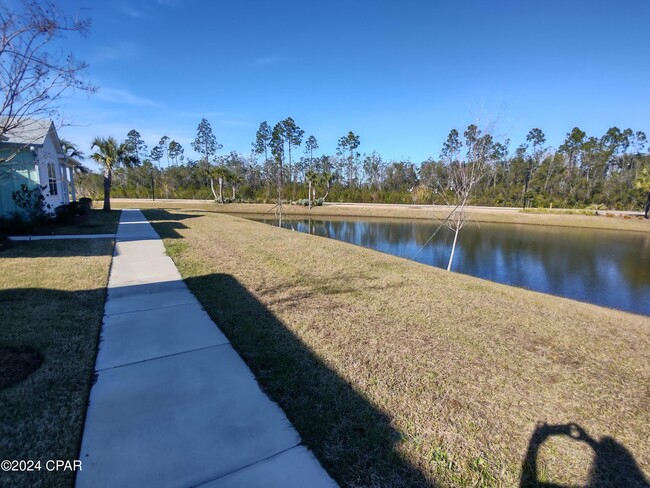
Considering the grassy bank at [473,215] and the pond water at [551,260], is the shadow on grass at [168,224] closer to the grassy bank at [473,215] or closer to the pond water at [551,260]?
the pond water at [551,260]

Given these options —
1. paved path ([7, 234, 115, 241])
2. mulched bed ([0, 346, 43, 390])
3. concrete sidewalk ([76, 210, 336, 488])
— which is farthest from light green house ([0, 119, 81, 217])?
concrete sidewalk ([76, 210, 336, 488])

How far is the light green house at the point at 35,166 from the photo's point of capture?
34.8ft

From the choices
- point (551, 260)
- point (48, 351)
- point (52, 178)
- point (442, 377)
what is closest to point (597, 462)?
point (442, 377)

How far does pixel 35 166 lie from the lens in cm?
1210

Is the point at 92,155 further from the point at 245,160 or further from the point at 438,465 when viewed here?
the point at 245,160

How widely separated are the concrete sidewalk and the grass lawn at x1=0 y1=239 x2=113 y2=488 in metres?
0.14

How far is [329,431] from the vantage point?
2.51 meters

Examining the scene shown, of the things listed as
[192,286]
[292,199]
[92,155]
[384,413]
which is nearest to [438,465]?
[384,413]

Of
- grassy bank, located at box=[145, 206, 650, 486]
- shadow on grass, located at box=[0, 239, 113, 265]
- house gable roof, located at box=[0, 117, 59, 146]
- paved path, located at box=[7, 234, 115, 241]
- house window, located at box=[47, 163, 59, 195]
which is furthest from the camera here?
house window, located at box=[47, 163, 59, 195]

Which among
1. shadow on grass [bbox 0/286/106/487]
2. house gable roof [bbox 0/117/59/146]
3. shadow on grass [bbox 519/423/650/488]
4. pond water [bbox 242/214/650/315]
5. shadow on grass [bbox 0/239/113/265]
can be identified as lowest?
pond water [bbox 242/214/650/315]

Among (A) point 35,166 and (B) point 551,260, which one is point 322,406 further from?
(B) point 551,260

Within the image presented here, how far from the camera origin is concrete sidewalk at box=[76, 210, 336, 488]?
6.84 feet

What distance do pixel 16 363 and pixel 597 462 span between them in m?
5.07

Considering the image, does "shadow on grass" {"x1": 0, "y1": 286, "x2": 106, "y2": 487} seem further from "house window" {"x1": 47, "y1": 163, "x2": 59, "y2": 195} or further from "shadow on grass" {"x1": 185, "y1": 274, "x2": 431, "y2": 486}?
"house window" {"x1": 47, "y1": 163, "x2": 59, "y2": 195}
